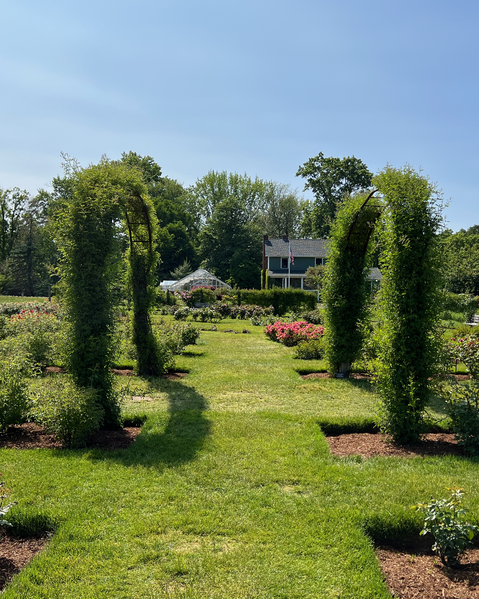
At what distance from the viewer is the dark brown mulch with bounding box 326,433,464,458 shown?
515cm

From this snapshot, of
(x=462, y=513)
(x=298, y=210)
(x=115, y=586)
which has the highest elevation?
(x=298, y=210)

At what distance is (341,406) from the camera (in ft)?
23.4

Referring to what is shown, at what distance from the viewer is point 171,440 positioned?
523 cm

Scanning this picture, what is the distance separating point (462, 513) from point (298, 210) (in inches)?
2105

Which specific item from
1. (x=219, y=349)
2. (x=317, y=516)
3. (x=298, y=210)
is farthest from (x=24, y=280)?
(x=317, y=516)

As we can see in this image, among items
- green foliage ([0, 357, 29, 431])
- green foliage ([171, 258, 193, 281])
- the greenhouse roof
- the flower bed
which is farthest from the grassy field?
green foliage ([171, 258, 193, 281])

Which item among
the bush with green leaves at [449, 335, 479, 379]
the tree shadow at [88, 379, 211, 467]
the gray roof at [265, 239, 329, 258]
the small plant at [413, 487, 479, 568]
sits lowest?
the tree shadow at [88, 379, 211, 467]

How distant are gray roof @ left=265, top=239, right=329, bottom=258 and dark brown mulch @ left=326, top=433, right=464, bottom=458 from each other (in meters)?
35.2

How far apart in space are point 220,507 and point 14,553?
154 centimetres

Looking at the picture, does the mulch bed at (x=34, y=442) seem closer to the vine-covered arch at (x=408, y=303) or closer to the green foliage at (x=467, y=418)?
the vine-covered arch at (x=408, y=303)

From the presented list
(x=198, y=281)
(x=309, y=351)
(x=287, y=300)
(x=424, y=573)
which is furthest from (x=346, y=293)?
(x=198, y=281)

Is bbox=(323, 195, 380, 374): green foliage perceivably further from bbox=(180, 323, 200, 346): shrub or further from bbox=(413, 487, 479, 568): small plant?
bbox=(413, 487, 479, 568): small plant

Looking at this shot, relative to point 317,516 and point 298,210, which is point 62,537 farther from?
point 298,210

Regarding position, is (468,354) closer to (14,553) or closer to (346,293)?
(346,293)
